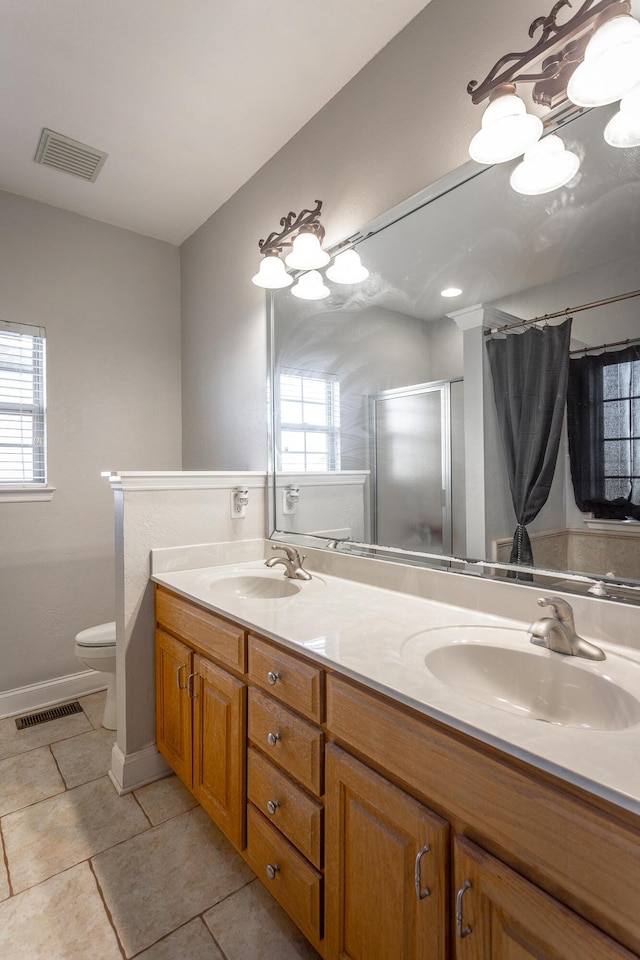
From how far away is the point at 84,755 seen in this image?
2080 millimetres

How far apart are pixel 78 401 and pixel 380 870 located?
8.71 feet

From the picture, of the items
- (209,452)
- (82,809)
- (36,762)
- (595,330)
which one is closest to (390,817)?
(595,330)

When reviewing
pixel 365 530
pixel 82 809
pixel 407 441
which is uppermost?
pixel 407 441

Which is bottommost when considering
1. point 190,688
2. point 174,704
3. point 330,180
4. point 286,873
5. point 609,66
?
point 286,873

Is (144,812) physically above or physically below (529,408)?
below

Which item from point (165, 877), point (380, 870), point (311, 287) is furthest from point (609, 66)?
point (165, 877)

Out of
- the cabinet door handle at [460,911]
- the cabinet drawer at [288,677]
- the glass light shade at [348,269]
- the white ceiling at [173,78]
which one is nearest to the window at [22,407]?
the white ceiling at [173,78]

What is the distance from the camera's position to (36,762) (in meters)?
2.03

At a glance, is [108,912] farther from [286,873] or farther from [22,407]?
[22,407]

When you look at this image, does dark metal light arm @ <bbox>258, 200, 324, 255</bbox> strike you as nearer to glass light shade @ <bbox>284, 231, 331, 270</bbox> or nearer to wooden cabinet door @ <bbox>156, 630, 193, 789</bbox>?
glass light shade @ <bbox>284, 231, 331, 270</bbox>

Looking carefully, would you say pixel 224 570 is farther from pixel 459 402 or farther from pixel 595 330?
pixel 595 330

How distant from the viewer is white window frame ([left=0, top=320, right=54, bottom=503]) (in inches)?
98.5

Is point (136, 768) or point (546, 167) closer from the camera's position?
point (546, 167)

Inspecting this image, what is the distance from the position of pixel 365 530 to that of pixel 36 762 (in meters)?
1.77
